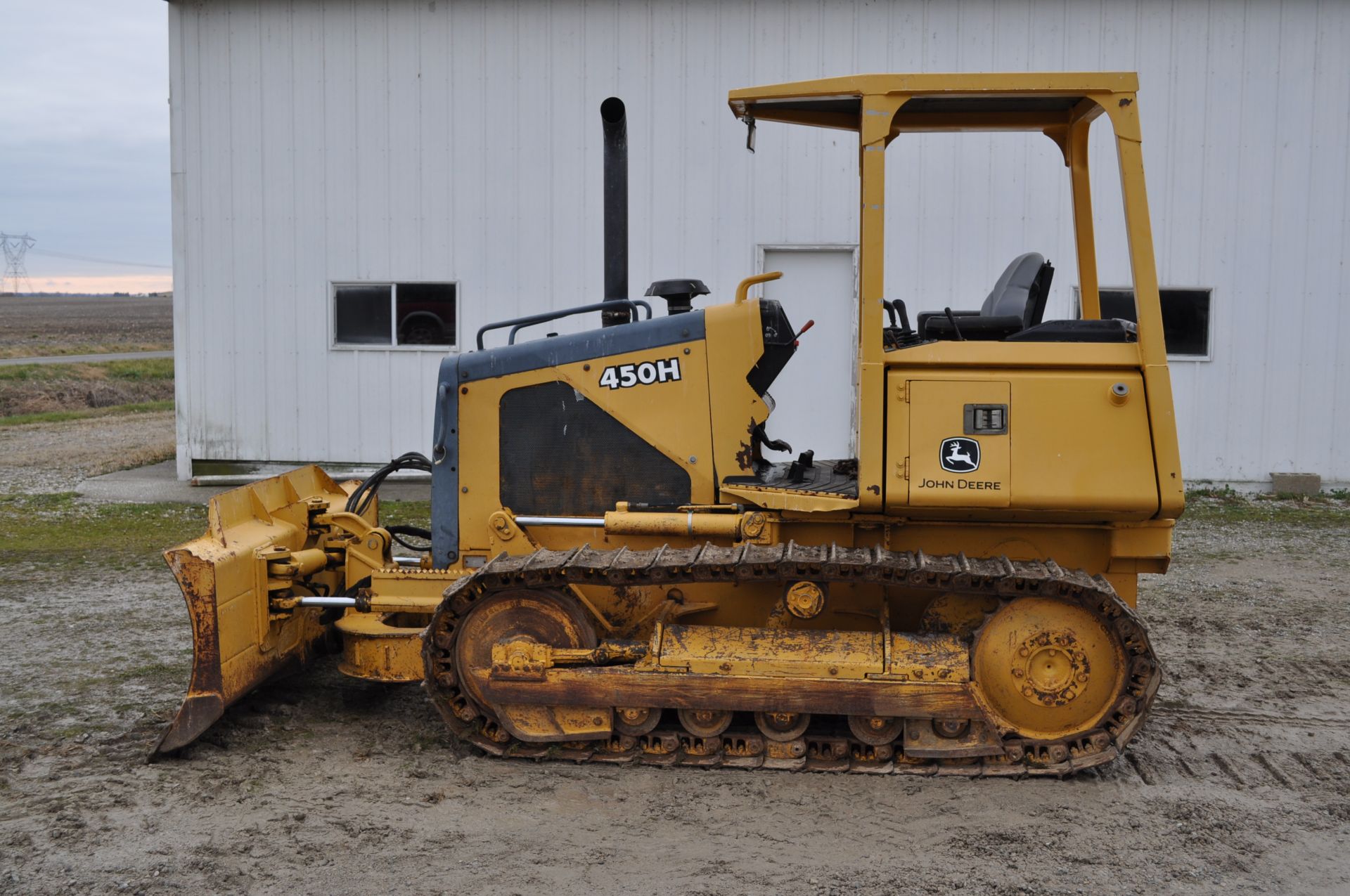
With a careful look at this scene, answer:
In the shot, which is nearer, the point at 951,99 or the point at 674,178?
the point at 951,99

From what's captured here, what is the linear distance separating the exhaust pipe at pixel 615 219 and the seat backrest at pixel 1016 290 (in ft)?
6.03

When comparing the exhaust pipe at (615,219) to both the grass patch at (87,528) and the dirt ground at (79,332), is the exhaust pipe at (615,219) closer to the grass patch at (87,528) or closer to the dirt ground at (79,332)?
the grass patch at (87,528)

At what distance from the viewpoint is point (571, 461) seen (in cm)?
569

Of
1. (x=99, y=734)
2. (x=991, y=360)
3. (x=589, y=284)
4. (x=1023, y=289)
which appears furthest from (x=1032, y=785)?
(x=589, y=284)

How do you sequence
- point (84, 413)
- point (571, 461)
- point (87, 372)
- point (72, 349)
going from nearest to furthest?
point (571, 461)
point (84, 413)
point (87, 372)
point (72, 349)

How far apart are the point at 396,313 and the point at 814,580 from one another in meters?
9.00

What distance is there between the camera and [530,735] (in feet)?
16.9

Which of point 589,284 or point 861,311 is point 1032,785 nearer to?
point 861,311

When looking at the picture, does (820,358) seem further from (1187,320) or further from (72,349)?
(72,349)

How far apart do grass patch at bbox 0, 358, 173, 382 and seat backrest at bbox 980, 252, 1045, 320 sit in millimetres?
25820

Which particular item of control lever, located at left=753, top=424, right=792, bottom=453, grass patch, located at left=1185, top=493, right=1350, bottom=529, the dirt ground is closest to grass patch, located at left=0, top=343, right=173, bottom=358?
the dirt ground

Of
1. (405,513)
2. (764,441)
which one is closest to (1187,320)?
(405,513)

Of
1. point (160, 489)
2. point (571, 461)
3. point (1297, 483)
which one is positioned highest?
point (571, 461)

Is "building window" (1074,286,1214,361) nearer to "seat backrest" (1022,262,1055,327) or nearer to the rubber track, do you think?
"seat backrest" (1022,262,1055,327)
